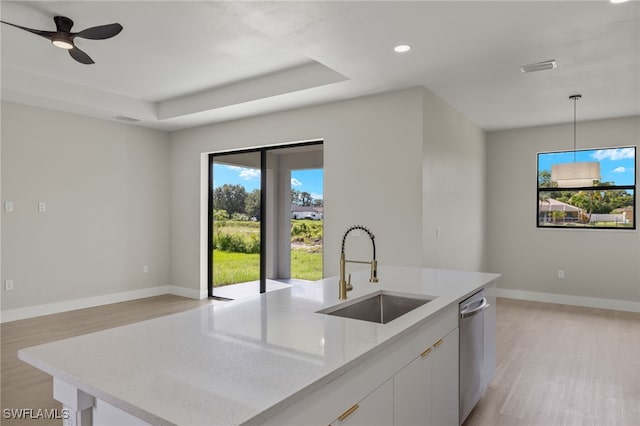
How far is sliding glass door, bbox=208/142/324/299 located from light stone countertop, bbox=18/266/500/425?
3430 millimetres

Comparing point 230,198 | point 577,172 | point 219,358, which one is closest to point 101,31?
point 219,358

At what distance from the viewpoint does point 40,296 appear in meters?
5.08

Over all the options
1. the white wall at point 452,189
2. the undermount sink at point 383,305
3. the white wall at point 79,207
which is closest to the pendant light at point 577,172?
the white wall at point 452,189

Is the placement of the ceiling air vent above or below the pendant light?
above

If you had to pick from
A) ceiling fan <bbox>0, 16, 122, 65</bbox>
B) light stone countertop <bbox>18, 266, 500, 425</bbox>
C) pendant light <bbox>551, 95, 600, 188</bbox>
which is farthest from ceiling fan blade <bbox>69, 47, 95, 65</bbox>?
pendant light <bbox>551, 95, 600, 188</bbox>

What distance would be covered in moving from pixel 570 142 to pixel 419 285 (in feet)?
15.7

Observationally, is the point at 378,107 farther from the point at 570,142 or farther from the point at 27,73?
Answer: the point at 27,73

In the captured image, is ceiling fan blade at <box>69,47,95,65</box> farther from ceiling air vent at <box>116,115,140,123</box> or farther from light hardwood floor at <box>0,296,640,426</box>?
light hardwood floor at <box>0,296,640,426</box>

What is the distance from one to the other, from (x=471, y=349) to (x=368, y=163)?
253cm

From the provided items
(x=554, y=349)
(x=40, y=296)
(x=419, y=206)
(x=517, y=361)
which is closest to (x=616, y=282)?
(x=554, y=349)

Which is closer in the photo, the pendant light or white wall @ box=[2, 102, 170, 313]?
the pendant light

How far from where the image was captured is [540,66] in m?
3.50

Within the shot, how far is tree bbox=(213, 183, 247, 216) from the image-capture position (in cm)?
602

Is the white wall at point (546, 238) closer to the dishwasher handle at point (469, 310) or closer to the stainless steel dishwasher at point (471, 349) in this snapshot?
the stainless steel dishwasher at point (471, 349)
